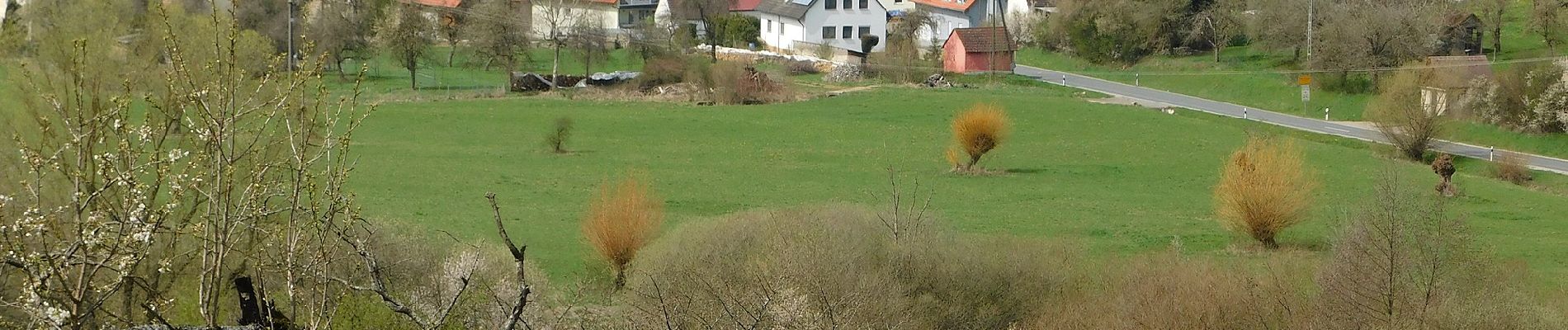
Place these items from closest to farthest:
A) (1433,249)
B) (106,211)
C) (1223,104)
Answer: (106,211), (1433,249), (1223,104)

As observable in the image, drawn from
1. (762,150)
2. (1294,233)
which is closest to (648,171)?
(762,150)

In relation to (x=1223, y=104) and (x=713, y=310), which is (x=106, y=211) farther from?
(x=1223, y=104)

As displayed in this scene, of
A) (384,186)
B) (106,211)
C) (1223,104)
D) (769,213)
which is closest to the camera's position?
(106,211)

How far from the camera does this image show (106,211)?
A: 560 cm

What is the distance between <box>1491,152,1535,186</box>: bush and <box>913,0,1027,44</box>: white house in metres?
40.5

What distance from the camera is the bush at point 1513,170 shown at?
1377 inches

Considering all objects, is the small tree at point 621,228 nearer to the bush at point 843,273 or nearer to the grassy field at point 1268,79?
the bush at point 843,273

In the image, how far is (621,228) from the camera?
65.1 feet

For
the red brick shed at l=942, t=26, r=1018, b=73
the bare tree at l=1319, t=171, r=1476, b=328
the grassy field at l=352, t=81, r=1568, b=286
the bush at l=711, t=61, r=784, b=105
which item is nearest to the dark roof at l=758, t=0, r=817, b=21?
the red brick shed at l=942, t=26, r=1018, b=73

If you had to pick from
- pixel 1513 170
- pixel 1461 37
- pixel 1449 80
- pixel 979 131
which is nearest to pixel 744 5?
pixel 1461 37

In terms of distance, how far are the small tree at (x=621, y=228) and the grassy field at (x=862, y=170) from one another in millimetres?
778

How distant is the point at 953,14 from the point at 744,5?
14.2 meters

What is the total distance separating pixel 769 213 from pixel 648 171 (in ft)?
49.6

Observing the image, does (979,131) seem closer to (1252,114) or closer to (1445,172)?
(1445,172)
